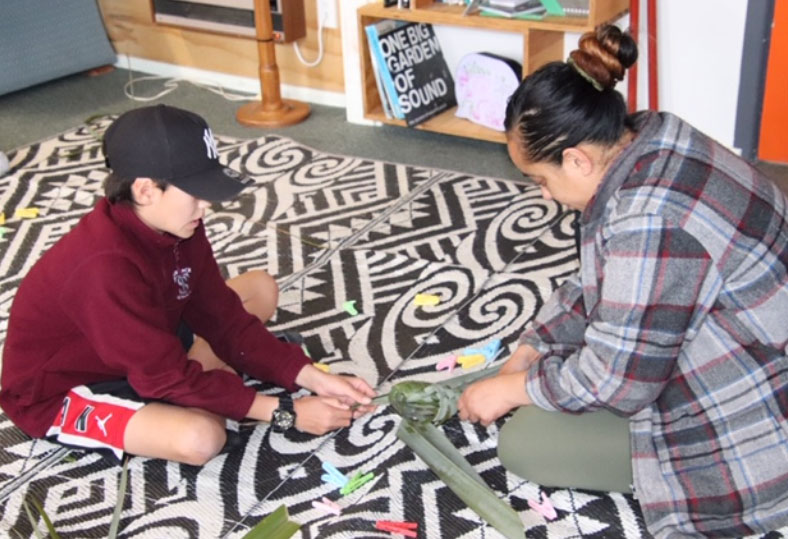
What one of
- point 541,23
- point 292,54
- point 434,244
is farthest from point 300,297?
point 292,54

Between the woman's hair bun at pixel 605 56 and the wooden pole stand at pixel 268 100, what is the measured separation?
2177mm

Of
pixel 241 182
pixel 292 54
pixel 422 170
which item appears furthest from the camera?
pixel 292 54

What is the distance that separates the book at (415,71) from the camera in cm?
322

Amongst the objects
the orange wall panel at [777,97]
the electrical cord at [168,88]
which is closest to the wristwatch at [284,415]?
the orange wall panel at [777,97]

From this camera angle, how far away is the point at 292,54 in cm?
368

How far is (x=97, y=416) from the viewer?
1.72 metres

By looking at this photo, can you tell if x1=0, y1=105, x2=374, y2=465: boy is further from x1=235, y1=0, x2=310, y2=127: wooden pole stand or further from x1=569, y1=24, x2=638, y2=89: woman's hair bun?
x1=235, y1=0, x2=310, y2=127: wooden pole stand

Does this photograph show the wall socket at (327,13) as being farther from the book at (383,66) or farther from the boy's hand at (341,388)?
the boy's hand at (341,388)

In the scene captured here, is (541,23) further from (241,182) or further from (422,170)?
(241,182)

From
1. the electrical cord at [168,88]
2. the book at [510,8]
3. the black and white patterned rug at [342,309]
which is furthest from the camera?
the electrical cord at [168,88]

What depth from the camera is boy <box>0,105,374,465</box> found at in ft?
5.15

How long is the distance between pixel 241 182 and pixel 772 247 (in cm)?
83

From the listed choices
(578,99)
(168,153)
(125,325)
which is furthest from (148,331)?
(578,99)

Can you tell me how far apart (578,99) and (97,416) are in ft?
3.29
